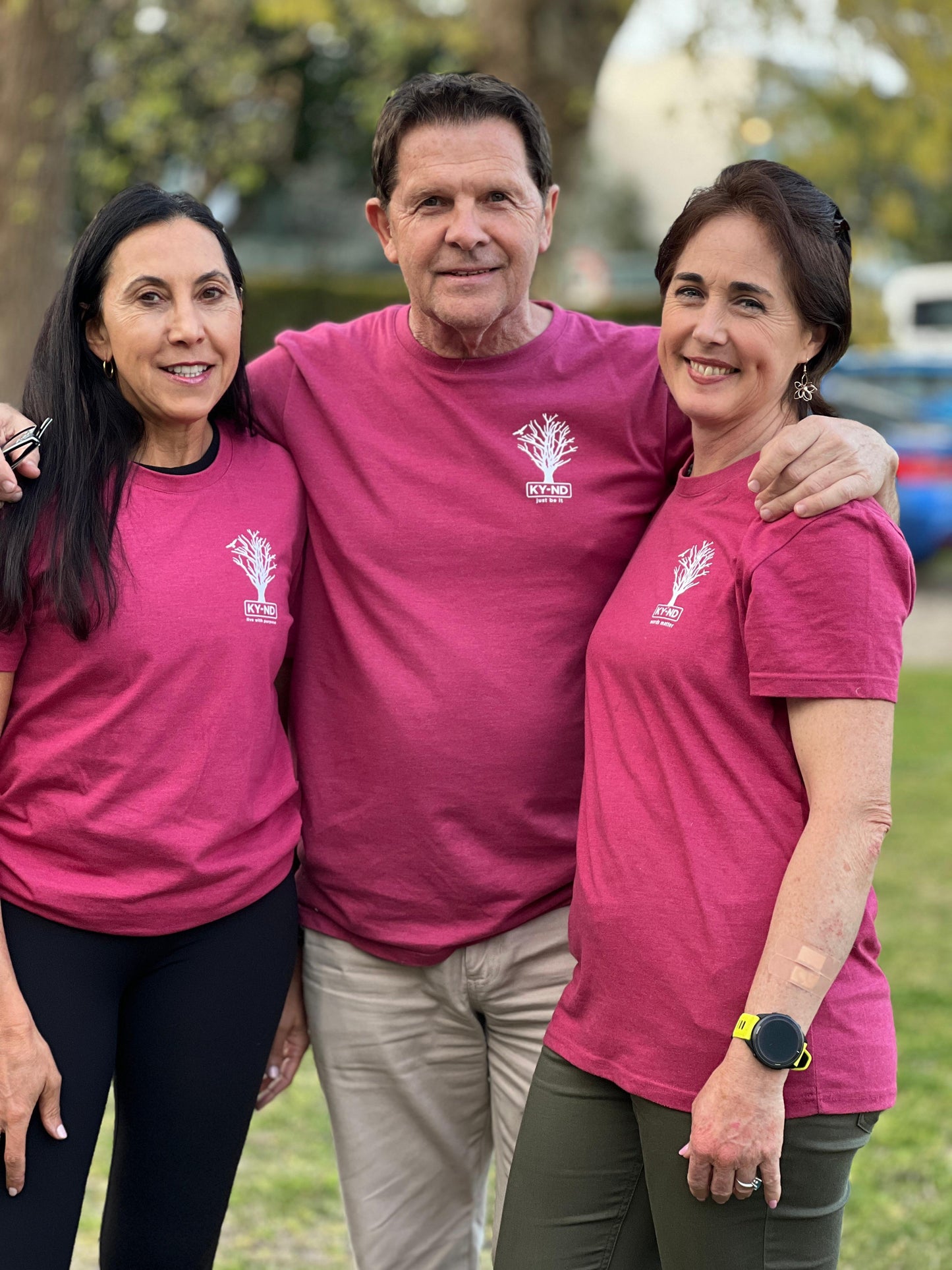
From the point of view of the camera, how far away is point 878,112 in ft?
27.9

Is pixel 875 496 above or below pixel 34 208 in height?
below

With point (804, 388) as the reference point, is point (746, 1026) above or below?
below

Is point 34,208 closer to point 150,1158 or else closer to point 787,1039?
point 150,1158

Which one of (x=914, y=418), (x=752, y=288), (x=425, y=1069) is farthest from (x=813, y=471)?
(x=914, y=418)

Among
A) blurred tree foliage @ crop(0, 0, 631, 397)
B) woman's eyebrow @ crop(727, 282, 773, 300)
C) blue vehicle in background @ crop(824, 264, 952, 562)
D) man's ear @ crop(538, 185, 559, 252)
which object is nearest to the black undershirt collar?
man's ear @ crop(538, 185, 559, 252)

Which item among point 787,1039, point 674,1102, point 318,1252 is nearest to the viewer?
point 787,1039

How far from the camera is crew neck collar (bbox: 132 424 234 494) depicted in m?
2.35

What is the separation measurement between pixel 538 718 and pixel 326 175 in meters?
23.4

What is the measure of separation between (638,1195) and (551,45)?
7.14 meters

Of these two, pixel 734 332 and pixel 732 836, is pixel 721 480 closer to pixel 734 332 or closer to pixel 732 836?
pixel 734 332

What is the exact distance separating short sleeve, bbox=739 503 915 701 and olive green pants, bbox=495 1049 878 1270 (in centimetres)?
62

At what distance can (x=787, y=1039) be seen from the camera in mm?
1886

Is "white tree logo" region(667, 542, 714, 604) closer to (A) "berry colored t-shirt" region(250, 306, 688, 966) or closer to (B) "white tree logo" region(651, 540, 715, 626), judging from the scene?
(B) "white tree logo" region(651, 540, 715, 626)

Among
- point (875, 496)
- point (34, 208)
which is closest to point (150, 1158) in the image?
point (875, 496)
